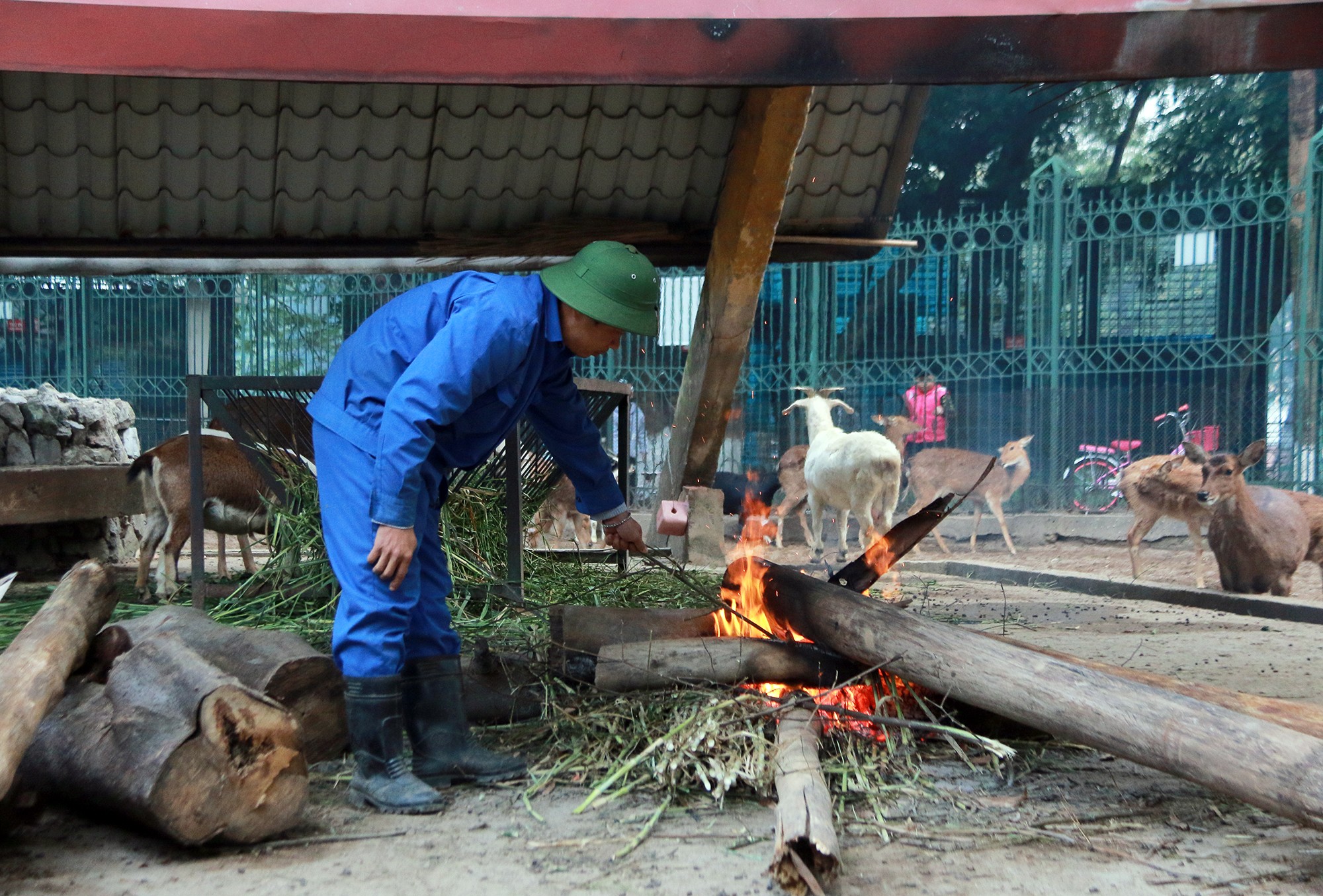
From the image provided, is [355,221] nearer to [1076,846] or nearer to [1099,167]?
[1076,846]

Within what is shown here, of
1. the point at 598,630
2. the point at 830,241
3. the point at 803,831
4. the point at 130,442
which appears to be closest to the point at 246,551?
the point at 130,442

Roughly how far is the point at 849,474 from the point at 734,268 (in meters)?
5.82

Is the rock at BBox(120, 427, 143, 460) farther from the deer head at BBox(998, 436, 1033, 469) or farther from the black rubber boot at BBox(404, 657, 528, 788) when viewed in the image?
the deer head at BBox(998, 436, 1033, 469)

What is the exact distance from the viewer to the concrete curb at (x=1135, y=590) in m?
7.10

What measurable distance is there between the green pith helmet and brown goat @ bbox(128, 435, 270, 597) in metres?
4.36

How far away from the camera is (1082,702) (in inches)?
111

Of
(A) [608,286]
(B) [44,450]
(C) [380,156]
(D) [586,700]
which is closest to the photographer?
(A) [608,286]

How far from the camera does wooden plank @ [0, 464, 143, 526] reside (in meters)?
6.59

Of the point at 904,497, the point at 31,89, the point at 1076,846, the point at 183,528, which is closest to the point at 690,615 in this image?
the point at 1076,846

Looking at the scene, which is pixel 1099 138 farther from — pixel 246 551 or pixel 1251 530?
pixel 246 551

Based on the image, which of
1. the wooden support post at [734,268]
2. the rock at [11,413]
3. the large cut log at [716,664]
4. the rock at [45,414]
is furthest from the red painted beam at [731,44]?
the rock at [45,414]

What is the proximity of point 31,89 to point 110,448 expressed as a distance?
14.4 ft

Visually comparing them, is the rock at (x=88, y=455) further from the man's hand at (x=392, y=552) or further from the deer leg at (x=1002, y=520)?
the deer leg at (x=1002, y=520)

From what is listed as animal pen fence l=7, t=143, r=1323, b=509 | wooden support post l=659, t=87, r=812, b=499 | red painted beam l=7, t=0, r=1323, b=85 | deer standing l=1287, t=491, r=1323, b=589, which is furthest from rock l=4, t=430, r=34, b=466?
deer standing l=1287, t=491, r=1323, b=589
